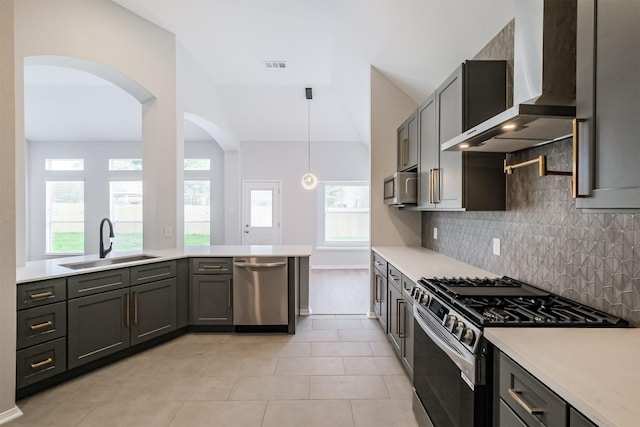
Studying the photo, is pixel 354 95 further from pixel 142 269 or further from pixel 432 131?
pixel 142 269

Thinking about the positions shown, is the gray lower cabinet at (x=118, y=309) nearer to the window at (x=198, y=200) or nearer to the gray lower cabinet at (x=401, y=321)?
the gray lower cabinet at (x=401, y=321)

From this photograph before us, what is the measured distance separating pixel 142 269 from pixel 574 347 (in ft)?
10.6

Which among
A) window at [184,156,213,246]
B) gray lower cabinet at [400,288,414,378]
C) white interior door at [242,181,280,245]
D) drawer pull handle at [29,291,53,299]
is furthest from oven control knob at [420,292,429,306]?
window at [184,156,213,246]

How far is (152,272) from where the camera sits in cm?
318

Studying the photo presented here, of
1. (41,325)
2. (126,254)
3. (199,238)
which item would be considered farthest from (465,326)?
(199,238)

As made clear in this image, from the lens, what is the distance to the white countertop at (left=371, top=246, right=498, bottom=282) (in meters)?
2.41

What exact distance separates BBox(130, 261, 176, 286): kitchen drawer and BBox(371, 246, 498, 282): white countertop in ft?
7.23

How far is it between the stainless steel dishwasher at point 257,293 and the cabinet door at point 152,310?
63cm

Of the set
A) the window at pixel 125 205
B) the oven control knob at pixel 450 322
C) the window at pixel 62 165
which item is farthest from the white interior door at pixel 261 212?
the oven control knob at pixel 450 322

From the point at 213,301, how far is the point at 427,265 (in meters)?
2.27

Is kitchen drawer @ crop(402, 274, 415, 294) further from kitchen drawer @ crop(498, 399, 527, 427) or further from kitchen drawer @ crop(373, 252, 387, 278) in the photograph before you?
kitchen drawer @ crop(498, 399, 527, 427)

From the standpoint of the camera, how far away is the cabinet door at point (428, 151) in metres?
2.72

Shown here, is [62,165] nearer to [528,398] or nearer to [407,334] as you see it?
[407,334]

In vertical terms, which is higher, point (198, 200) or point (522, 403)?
point (198, 200)
